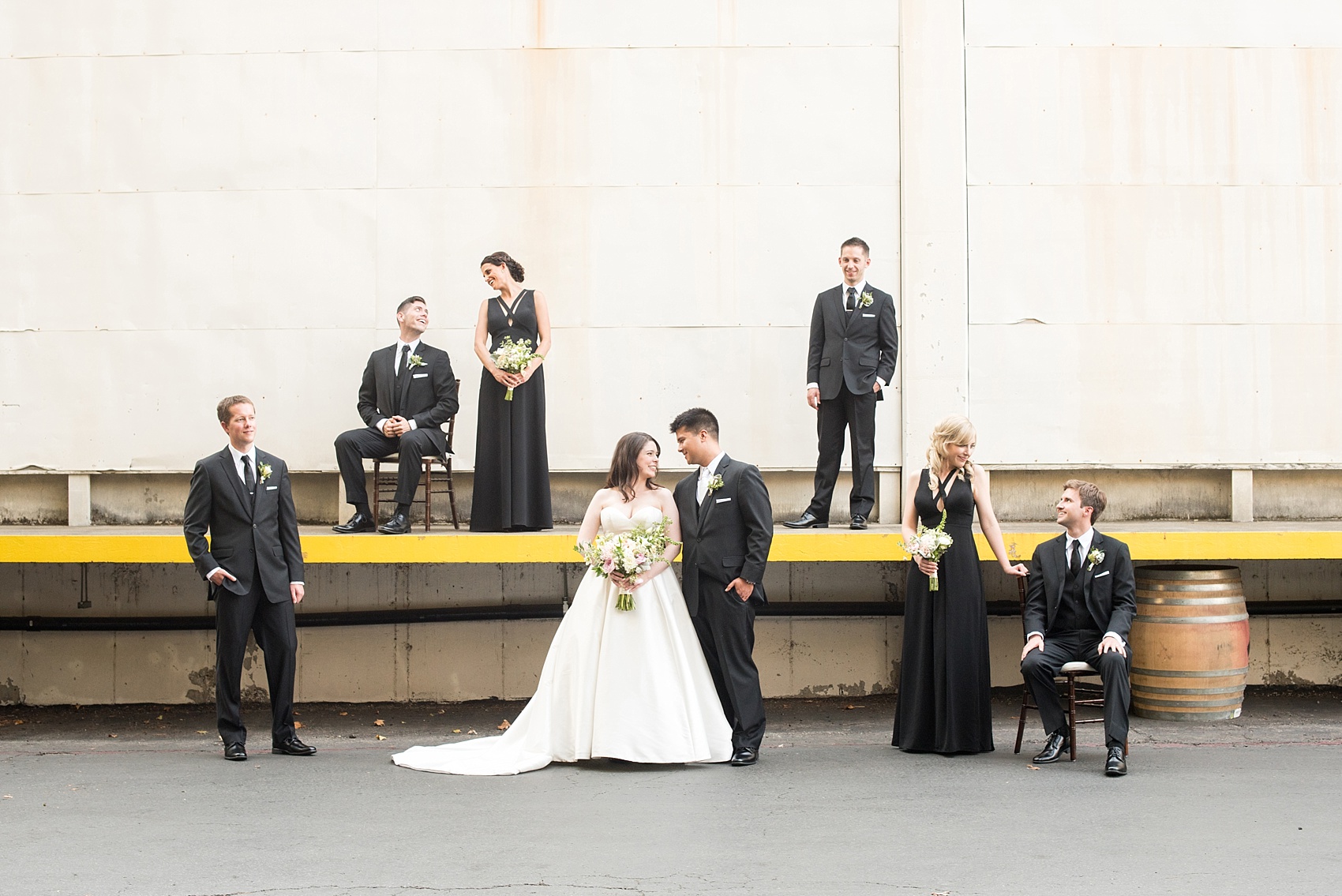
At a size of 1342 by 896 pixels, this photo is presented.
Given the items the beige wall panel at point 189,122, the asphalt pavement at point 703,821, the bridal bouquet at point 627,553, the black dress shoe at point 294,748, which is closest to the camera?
the asphalt pavement at point 703,821

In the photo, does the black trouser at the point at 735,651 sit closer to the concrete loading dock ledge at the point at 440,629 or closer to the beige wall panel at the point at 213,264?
the concrete loading dock ledge at the point at 440,629

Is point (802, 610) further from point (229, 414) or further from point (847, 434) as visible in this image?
point (229, 414)

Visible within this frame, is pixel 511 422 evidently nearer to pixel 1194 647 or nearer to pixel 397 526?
pixel 397 526

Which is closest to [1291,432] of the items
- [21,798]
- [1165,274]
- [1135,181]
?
[1165,274]

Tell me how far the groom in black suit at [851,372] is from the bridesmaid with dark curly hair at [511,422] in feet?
6.37

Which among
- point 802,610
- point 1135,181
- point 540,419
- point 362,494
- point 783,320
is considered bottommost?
point 802,610

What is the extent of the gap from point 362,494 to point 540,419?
4.65 feet

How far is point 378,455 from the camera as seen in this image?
8633mm

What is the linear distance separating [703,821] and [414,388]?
4.28 metres

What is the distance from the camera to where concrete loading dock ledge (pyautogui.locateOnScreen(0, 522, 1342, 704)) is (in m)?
9.60

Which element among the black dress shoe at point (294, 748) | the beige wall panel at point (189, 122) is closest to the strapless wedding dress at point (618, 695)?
the black dress shoe at point (294, 748)

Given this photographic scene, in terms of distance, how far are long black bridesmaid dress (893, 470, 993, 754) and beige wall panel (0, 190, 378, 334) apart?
4.88 metres

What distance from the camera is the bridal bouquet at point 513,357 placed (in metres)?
8.41

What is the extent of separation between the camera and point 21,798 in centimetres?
645
